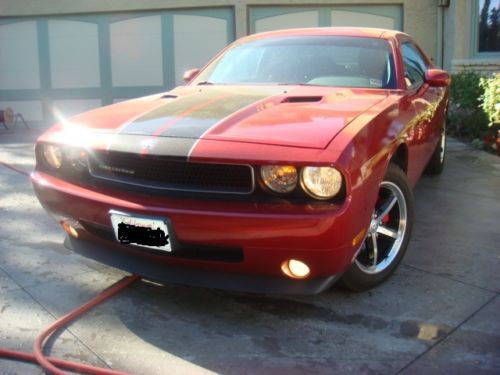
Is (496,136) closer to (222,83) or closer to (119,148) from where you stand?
(222,83)

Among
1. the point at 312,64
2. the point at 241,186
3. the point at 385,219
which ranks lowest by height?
the point at 385,219

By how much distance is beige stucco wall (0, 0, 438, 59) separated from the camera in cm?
1193

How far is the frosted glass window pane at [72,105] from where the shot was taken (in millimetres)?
13141

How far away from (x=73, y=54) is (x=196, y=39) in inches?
107

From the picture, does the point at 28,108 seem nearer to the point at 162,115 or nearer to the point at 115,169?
the point at 162,115

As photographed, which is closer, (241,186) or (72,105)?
(241,186)

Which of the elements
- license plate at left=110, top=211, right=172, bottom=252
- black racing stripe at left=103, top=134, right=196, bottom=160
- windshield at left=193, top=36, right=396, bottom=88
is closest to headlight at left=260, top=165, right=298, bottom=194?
black racing stripe at left=103, top=134, right=196, bottom=160

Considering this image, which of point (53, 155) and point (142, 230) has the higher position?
point (53, 155)

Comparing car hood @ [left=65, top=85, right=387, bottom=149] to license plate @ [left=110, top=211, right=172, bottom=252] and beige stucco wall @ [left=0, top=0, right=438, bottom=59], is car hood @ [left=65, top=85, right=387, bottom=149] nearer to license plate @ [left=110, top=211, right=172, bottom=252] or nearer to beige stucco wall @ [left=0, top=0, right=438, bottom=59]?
license plate @ [left=110, top=211, right=172, bottom=252]

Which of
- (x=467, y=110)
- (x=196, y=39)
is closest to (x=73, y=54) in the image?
(x=196, y=39)

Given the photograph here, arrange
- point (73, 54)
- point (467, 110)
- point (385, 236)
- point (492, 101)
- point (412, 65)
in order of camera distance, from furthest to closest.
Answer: point (73, 54) → point (467, 110) → point (492, 101) → point (412, 65) → point (385, 236)

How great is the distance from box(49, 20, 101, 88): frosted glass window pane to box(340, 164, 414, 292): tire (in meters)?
10.7

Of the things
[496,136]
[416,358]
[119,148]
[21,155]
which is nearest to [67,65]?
[21,155]

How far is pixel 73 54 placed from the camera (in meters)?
13.0
